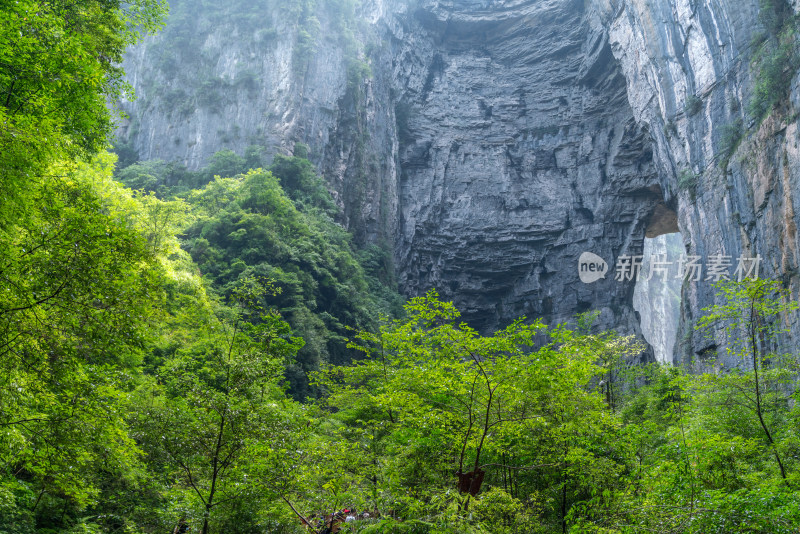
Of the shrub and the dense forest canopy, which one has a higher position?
the shrub

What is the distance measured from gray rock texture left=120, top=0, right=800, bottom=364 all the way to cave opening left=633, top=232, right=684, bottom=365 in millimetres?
32715

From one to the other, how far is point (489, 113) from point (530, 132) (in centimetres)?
325

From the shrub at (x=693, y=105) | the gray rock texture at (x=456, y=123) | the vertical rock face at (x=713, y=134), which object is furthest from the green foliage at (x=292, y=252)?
the shrub at (x=693, y=105)

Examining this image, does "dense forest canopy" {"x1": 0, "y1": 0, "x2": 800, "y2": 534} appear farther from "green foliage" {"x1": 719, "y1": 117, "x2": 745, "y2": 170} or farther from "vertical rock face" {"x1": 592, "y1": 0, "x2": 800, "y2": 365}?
"green foliage" {"x1": 719, "y1": 117, "x2": 745, "y2": 170}

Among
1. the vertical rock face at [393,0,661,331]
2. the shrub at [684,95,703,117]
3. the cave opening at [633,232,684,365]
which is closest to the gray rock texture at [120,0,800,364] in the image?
the vertical rock face at [393,0,661,331]

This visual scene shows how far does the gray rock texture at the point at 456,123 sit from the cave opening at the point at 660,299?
3271 centimetres

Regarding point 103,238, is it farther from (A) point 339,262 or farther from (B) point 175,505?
(A) point 339,262

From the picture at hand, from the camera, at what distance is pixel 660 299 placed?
2795 inches

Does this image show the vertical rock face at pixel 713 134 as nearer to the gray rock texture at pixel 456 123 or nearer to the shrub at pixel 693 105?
the shrub at pixel 693 105

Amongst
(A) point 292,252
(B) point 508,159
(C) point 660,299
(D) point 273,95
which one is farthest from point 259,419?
(C) point 660,299

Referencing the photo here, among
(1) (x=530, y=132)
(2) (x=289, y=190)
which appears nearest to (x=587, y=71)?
(1) (x=530, y=132)

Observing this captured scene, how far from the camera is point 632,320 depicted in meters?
31.9

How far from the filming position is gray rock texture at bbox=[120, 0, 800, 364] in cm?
3206

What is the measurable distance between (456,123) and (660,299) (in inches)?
1915
